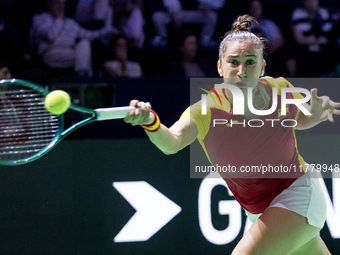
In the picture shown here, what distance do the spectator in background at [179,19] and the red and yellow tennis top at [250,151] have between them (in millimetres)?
3384

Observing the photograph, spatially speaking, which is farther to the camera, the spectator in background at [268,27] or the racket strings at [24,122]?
the spectator in background at [268,27]

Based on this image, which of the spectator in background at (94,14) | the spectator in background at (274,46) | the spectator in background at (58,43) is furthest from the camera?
the spectator in background at (274,46)

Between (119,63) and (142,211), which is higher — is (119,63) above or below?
above

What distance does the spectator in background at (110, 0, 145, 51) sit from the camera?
6184 mm

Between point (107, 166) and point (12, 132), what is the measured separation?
4.09ft

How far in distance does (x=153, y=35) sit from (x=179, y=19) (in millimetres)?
401

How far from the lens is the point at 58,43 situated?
5.68 metres

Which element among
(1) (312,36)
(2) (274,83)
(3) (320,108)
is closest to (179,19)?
(1) (312,36)

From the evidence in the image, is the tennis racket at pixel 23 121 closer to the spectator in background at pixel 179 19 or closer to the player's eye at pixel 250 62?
the player's eye at pixel 250 62

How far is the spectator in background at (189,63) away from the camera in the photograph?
5.93 meters

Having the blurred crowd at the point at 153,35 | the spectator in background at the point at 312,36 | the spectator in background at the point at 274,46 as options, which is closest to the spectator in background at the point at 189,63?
the blurred crowd at the point at 153,35

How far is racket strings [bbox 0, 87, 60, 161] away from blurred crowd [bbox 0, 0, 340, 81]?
1.40 metres

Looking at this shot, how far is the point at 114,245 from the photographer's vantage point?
4332 mm

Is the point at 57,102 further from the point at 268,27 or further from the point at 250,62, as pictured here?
the point at 268,27
